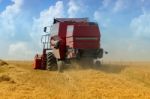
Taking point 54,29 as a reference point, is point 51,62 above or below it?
below

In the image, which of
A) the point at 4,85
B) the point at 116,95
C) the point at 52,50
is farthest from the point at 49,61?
the point at 116,95

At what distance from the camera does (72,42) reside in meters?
28.3

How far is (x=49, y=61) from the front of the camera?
30.3 metres

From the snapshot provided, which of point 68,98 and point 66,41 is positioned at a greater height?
point 66,41

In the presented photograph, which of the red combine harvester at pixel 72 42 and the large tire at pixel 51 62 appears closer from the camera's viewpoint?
the red combine harvester at pixel 72 42

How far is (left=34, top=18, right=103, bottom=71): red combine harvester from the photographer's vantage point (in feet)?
92.5

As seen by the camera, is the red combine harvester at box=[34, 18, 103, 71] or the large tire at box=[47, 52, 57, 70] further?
the large tire at box=[47, 52, 57, 70]

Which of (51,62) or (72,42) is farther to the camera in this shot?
(51,62)

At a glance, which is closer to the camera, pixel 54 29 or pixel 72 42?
pixel 72 42

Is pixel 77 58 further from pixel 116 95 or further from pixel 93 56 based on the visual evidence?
pixel 116 95

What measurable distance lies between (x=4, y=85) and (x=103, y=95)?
5489mm

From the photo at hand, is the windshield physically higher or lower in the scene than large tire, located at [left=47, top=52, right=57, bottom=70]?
higher

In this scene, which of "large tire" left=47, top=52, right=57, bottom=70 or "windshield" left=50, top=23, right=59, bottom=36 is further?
"large tire" left=47, top=52, right=57, bottom=70

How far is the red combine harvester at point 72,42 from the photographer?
92.5ft
